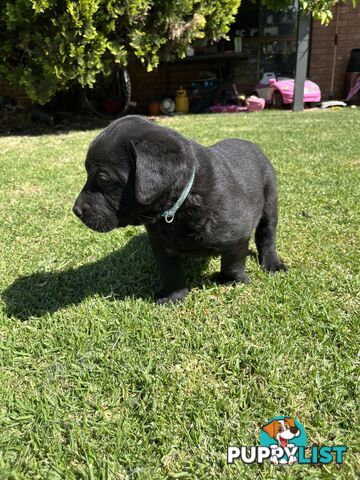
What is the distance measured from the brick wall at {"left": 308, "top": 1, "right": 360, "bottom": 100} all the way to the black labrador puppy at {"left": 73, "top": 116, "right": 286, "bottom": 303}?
12388 mm

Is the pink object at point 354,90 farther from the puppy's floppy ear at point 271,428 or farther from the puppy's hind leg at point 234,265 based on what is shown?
the puppy's floppy ear at point 271,428

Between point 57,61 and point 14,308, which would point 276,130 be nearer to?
point 57,61

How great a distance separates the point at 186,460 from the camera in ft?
5.12

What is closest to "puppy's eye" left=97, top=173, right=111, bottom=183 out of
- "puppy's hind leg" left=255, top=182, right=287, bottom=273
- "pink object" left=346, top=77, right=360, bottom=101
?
"puppy's hind leg" left=255, top=182, right=287, bottom=273

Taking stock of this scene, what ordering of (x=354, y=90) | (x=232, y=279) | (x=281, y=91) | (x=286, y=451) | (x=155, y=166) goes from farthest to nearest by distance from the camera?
(x=354, y=90) → (x=281, y=91) → (x=232, y=279) → (x=155, y=166) → (x=286, y=451)

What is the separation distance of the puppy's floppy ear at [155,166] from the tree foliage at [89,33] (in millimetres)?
6518

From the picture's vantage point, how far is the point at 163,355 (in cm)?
210

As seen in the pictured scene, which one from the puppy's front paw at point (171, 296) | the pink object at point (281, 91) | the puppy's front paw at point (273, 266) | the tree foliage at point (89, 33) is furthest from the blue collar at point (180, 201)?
the pink object at point (281, 91)

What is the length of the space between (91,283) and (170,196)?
1.14 m

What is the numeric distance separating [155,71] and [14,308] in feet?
43.0

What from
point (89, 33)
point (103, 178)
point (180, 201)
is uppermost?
point (89, 33)

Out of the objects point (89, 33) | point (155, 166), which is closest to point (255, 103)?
point (89, 33)

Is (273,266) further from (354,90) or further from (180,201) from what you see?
(354,90)

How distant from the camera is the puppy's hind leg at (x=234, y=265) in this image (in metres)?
2.45
